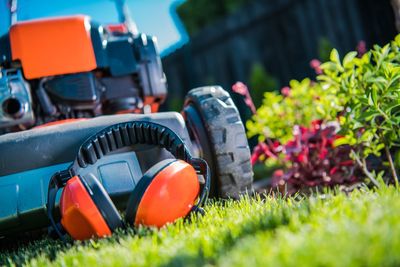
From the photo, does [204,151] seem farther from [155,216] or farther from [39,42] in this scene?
[39,42]

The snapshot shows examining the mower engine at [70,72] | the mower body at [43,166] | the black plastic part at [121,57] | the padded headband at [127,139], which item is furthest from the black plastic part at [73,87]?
the padded headband at [127,139]

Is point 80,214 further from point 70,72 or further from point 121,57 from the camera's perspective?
point 121,57

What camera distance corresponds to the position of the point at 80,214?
150 cm

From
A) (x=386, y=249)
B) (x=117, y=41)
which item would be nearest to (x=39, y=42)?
(x=117, y=41)

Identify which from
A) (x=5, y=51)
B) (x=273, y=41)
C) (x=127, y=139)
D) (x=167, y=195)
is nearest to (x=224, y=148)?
(x=127, y=139)

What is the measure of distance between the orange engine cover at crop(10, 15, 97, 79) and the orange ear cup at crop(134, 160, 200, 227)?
48.9 inches

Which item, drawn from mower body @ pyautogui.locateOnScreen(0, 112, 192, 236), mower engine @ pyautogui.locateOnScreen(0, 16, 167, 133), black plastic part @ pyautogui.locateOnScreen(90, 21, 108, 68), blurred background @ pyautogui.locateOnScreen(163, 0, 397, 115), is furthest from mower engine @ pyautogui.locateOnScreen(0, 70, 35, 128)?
blurred background @ pyautogui.locateOnScreen(163, 0, 397, 115)

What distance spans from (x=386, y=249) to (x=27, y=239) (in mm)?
1827

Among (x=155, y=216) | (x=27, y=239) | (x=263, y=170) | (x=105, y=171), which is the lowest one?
(x=263, y=170)

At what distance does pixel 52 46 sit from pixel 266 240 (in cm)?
183

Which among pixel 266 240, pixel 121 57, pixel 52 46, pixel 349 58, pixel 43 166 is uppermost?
pixel 52 46

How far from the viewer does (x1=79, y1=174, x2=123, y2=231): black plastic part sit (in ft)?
4.88

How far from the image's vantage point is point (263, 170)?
182 inches

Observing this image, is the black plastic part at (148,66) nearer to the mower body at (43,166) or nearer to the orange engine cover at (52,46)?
the orange engine cover at (52,46)
